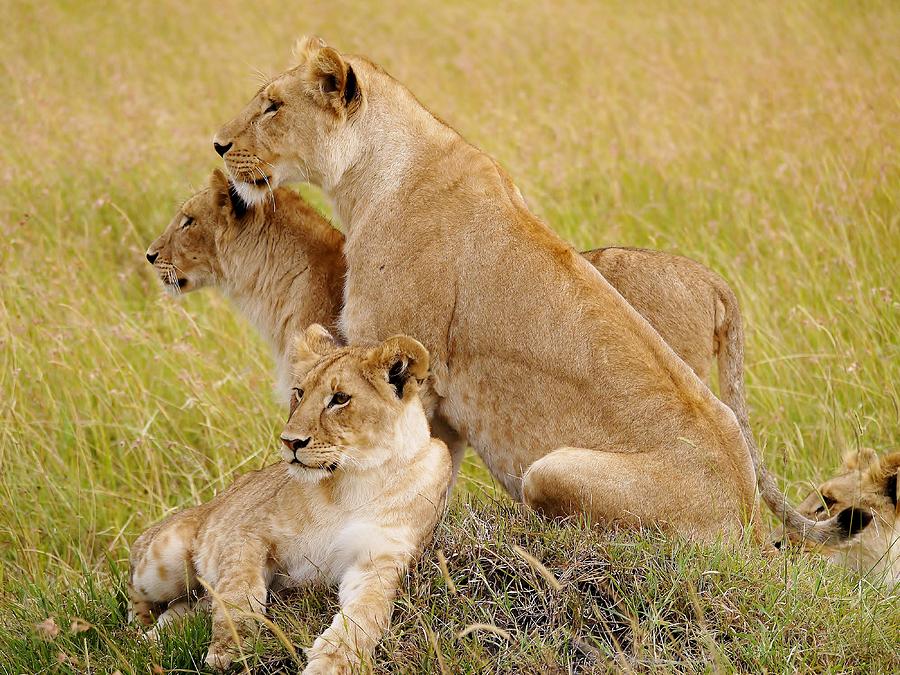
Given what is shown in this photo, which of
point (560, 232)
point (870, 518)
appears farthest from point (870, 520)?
point (560, 232)

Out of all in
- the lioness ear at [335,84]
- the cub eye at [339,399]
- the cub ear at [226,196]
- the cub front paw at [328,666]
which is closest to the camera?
the cub front paw at [328,666]

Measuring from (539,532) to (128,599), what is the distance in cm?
144

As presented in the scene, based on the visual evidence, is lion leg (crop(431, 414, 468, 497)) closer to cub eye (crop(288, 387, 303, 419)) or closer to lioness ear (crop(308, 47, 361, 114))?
cub eye (crop(288, 387, 303, 419))

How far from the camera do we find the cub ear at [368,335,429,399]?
11.3 feet

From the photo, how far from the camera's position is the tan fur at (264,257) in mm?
4594

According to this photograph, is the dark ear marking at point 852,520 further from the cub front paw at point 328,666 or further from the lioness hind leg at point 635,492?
the cub front paw at point 328,666

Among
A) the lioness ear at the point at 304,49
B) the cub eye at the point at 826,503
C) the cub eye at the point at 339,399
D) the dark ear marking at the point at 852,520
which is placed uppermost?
the lioness ear at the point at 304,49

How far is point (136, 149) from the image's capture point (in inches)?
346

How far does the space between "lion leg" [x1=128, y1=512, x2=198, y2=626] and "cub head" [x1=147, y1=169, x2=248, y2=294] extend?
4.05 feet

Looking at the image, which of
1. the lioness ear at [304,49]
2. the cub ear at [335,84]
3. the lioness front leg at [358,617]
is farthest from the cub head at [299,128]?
the lioness front leg at [358,617]

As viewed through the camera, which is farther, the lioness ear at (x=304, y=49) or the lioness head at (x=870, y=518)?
the lioness ear at (x=304, y=49)

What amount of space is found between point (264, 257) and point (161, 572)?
1.40m

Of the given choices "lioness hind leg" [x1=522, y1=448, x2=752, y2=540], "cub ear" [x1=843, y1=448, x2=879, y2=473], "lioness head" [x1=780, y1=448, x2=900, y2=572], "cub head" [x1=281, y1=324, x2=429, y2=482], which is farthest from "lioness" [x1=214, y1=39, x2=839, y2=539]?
"cub head" [x1=281, y1=324, x2=429, y2=482]

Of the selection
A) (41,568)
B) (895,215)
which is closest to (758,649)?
(41,568)
